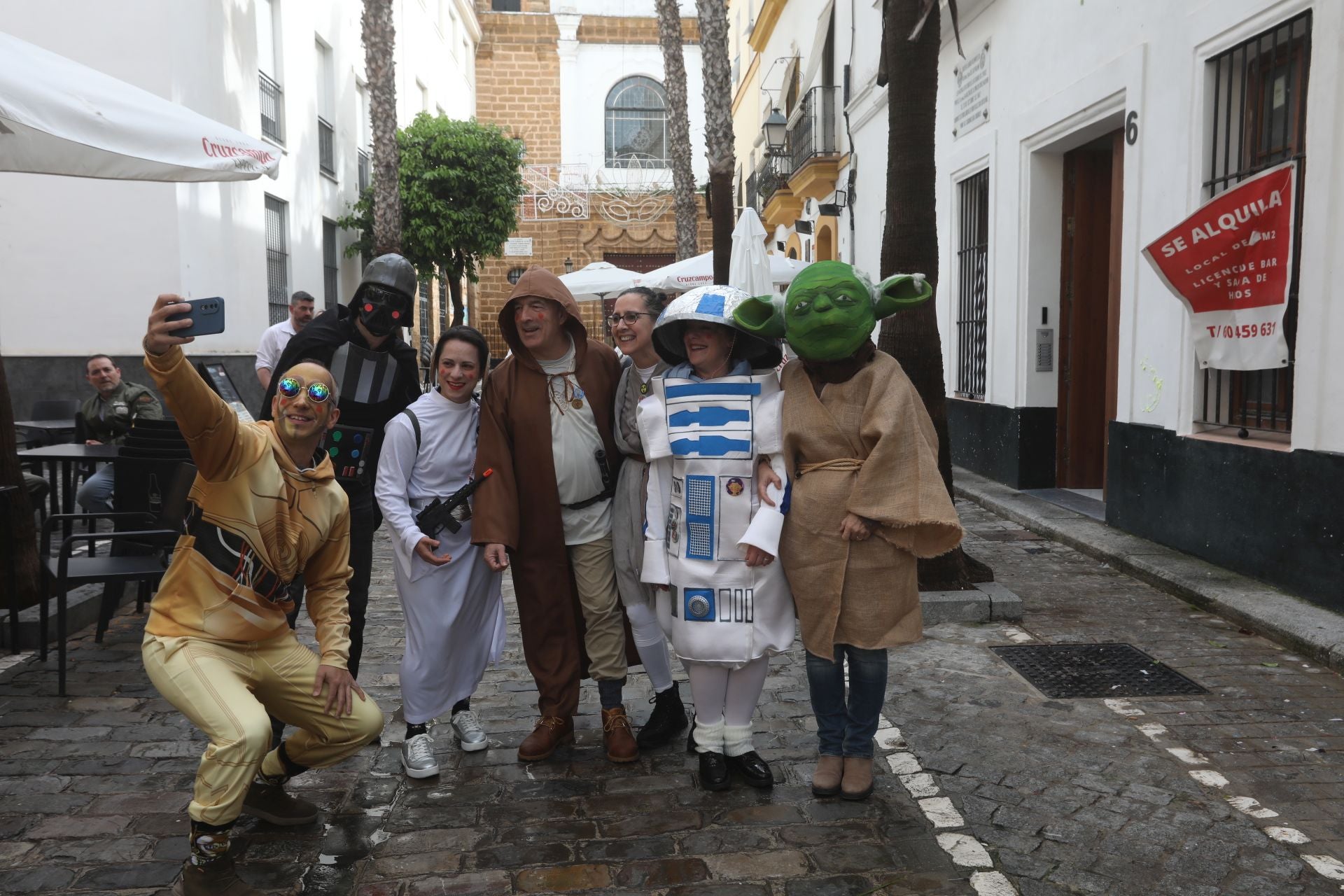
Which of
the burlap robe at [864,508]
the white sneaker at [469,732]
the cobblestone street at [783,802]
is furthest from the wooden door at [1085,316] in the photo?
the white sneaker at [469,732]

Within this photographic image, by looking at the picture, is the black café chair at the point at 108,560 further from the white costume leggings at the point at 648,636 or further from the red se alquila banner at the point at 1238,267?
the red se alquila banner at the point at 1238,267

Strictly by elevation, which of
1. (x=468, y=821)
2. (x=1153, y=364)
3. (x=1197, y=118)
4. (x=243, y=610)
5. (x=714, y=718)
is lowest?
(x=468, y=821)

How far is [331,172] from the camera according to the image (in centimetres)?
1972

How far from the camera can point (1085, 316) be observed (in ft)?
33.7

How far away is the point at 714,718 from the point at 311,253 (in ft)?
52.5

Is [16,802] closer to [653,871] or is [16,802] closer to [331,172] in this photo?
[653,871]

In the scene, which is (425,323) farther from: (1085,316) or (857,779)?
(857,779)

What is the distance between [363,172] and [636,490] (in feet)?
62.9

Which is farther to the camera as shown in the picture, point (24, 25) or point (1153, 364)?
point (24, 25)

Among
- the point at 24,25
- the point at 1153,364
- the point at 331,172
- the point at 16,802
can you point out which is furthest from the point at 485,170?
Answer: the point at 16,802

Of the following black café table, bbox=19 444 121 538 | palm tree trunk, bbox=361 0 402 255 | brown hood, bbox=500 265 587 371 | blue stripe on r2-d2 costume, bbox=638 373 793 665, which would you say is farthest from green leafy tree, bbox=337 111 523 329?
blue stripe on r2-d2 costume, bbox=638 373 793 665

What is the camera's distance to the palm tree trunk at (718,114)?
14766 mm

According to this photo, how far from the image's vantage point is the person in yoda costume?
3666mm

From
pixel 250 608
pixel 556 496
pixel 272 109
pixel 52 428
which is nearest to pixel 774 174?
pixel 272 109
